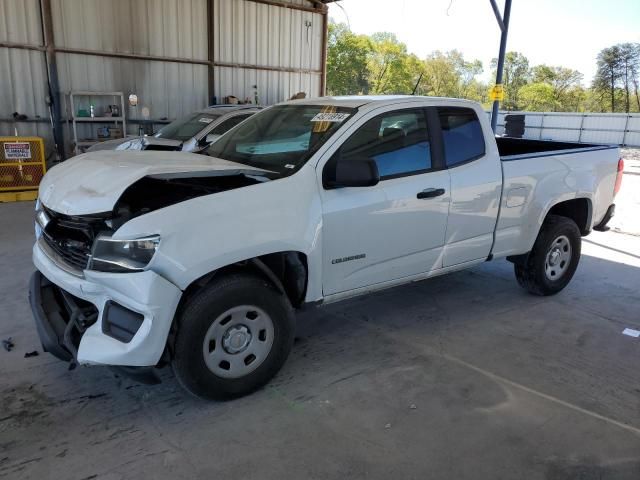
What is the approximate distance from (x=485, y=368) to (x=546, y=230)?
1.89 metres

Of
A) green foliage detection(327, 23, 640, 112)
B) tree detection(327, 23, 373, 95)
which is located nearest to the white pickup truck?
green foliage detection(327, 23, 640, 112)

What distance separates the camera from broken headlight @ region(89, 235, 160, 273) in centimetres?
285

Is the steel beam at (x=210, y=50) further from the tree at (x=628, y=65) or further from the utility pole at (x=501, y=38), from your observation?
the tree at (x=628, y=65)

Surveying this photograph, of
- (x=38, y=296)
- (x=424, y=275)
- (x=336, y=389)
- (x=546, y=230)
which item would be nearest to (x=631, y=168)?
(x=546, y=230)

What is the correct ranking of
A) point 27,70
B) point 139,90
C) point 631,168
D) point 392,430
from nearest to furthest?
point 392,430, point 27,70, point 139,90, point 631,168

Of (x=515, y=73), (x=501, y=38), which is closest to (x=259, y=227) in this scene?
(x=501, y=38)

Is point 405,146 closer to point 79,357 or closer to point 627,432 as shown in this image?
point 627,432

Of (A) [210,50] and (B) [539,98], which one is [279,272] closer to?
(A) [210,50]

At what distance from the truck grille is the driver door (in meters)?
1.43

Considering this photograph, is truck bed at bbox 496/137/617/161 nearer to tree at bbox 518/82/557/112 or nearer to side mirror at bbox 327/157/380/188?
side mirror at bbox 327/157/380/188

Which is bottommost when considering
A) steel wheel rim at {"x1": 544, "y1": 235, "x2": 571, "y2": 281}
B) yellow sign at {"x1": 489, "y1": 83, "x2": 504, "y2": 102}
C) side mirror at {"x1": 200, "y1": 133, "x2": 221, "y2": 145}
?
steel wheel rim at {"x1": 544, "y1": 235, "x2": 571, "y2": 281}

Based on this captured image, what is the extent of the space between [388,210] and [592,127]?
92.8 ft

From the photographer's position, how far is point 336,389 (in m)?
3.54

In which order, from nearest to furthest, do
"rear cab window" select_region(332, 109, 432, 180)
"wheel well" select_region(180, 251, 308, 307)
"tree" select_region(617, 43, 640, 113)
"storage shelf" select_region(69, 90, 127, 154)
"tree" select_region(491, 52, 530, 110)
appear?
"wheel well" select_region(180, 251, 308, 307) → "rear cab window" select_region(332, 109, 432, 180) → "storage shelf" select_region(69, 90, 127, 154) → "tree" select_region(617, 43, 640, 113) → "tree" select_region(491, 52, 530, 110)
